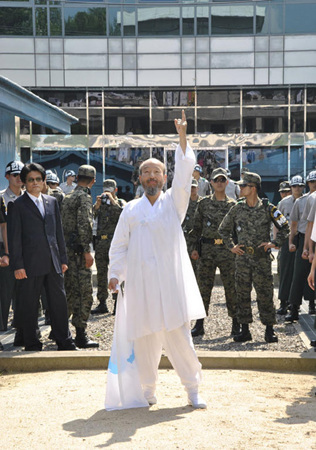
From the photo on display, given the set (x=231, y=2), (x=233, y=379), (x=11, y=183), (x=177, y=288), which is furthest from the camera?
(x=231, y=2)

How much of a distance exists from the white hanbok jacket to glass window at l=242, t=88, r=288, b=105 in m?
20.8

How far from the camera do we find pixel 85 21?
26172mm

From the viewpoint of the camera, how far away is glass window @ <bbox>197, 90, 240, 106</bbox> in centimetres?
2631

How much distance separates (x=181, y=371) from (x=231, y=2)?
2179cm

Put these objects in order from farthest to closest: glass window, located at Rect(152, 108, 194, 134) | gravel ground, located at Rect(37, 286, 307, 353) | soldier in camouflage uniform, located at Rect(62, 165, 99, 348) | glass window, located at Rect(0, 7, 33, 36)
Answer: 1. glass window, located at Rect(152, 108, 194, 134)
2. glass window, located at Rect(0, 7, 33, 36)
3. soldier in camouflage uniform, located at Rect(62, 165, 99, 348)
4. gravel ground, located at Rect(37, 286, 307, 353)

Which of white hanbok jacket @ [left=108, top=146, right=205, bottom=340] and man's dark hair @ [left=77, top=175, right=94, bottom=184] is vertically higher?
man's dark hair @ [left=77, top=175, right=94, bottom=184]

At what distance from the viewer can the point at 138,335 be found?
5984mm

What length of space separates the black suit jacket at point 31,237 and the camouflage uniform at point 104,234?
3.37 meters

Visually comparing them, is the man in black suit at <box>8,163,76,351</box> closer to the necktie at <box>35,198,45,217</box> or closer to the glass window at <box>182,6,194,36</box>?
the necktie at <box>35,198,45,217</box>

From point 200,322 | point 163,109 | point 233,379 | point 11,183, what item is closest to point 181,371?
point 233,379

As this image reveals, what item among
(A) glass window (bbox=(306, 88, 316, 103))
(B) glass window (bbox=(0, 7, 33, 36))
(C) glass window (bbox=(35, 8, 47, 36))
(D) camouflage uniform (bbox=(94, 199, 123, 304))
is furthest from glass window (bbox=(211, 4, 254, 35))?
(D) camouflage uniform (bbox=(94, 199, 123, 304))

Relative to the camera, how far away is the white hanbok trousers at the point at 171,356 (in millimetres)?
5984

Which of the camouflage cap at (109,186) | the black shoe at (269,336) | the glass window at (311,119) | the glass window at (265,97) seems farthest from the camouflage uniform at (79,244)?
the glass window at (311,119)

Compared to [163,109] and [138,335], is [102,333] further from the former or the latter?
[163,109]
